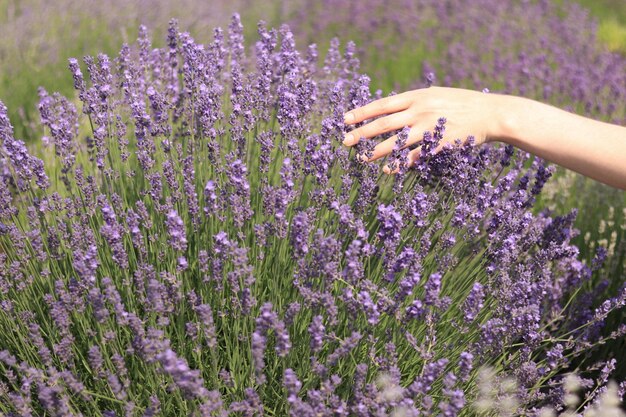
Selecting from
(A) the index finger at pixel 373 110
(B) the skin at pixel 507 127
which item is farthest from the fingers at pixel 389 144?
(A) the index finger at pixel 373 110

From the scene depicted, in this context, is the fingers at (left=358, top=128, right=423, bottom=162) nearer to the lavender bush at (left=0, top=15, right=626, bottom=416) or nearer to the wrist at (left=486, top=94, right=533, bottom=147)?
the lavender bush at (left=0, top=15, right=626, bottom=416)

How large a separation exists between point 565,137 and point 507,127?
0.21 meters

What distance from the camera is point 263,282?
96.7 inches

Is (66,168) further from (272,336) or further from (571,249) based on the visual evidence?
(571,249)

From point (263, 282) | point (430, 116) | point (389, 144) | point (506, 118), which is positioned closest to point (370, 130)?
point (389, 144)

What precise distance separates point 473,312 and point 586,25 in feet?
25.3

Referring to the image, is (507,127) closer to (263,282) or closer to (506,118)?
(506,118)

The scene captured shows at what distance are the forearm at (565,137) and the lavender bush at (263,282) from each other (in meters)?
0.16

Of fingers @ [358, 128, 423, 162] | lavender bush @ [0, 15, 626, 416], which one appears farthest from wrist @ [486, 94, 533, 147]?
fingers @ [358, 128, 423, 162]

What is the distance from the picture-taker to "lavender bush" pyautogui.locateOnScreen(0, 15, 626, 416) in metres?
1.88

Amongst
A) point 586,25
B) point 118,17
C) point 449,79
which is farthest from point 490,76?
point 118,17

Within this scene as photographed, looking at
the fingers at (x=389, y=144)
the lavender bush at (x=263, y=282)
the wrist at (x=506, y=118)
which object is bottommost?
the lavender bush at (x=263, y=282)

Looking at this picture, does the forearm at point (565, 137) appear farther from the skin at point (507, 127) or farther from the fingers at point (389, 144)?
the fingers at point (389, 144)

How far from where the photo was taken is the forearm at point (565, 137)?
95.8 inches
